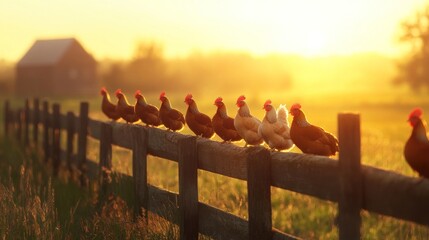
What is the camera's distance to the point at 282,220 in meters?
10.1

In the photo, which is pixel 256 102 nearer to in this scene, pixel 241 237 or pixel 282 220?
pixel 282 220

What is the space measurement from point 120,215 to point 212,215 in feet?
4.92

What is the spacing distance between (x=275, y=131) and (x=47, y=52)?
210ft

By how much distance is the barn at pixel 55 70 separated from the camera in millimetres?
66812

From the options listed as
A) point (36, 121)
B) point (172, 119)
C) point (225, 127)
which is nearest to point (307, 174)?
point (225, 127)

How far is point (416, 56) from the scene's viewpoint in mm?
57594

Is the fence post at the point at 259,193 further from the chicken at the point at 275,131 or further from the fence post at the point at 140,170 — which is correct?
the fence post at the point at 140,170

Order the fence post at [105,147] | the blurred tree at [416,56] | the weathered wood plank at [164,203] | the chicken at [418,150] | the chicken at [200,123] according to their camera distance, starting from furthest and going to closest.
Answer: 1. the blurred tree at [416,56]
2. the fence post at [105,147]
3. the chicken at [200,123]
4. the weathered wood plank at [164,203]
5. the chicken at [418,150]

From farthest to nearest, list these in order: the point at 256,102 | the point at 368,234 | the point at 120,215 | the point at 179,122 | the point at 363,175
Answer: the point at 256,102, the point at 368,234, the point at 179,122, the point at 120,215, the point at 363,175

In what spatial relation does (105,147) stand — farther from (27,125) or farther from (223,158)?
(27,125)

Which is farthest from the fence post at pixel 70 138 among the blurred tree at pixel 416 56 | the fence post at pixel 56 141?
the blurred tree at pixel 416 56

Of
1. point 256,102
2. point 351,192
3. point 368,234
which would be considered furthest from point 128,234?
point 256,102

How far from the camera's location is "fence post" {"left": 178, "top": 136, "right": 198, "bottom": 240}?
257 inches

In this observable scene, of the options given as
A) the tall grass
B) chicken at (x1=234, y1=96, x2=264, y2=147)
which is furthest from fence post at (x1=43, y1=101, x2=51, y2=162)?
chicken at (x1=234, y1=96, x2=264, y2=147)
